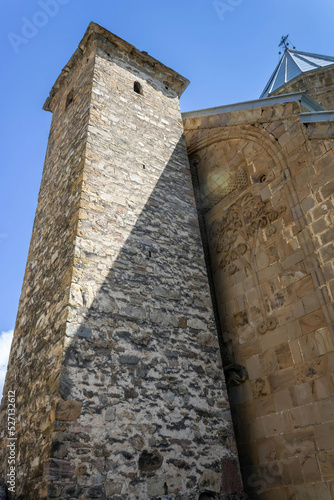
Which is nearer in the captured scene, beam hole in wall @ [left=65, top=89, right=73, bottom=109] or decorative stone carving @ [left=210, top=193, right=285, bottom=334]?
decorative stone carving @ [left=210, top=193, right=285, bottom=334]

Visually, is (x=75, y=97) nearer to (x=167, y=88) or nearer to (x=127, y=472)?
(x=167, y=88)

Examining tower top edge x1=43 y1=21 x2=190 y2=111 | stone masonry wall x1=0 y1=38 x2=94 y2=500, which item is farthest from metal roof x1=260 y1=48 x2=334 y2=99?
stone masonry wall x1=0 y1=38 x2=94 y2=500

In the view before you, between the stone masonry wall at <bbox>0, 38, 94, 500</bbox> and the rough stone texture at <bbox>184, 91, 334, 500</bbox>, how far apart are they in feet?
8.36

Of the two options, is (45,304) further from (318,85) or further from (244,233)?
(318,85)

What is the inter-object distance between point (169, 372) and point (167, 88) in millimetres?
6701

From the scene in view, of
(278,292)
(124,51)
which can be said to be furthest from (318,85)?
(278,292)

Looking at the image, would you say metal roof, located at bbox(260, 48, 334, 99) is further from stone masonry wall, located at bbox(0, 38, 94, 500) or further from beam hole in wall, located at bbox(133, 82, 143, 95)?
stone masonry wall, located at bbox(0, 38, 94, 500)

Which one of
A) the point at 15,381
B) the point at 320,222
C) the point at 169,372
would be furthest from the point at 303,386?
the point at 15,381

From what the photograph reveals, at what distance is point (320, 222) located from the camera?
5.18 metres

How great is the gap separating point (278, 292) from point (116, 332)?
7.46 ft

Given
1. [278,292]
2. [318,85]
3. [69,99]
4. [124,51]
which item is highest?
[318,85]

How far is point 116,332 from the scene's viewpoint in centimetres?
485

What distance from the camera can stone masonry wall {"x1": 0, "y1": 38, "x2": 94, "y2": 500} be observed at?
14.0ft

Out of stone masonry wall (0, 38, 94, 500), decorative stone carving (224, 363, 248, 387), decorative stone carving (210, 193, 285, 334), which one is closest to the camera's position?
stone masonry wall (0, 38, 94, 500)
